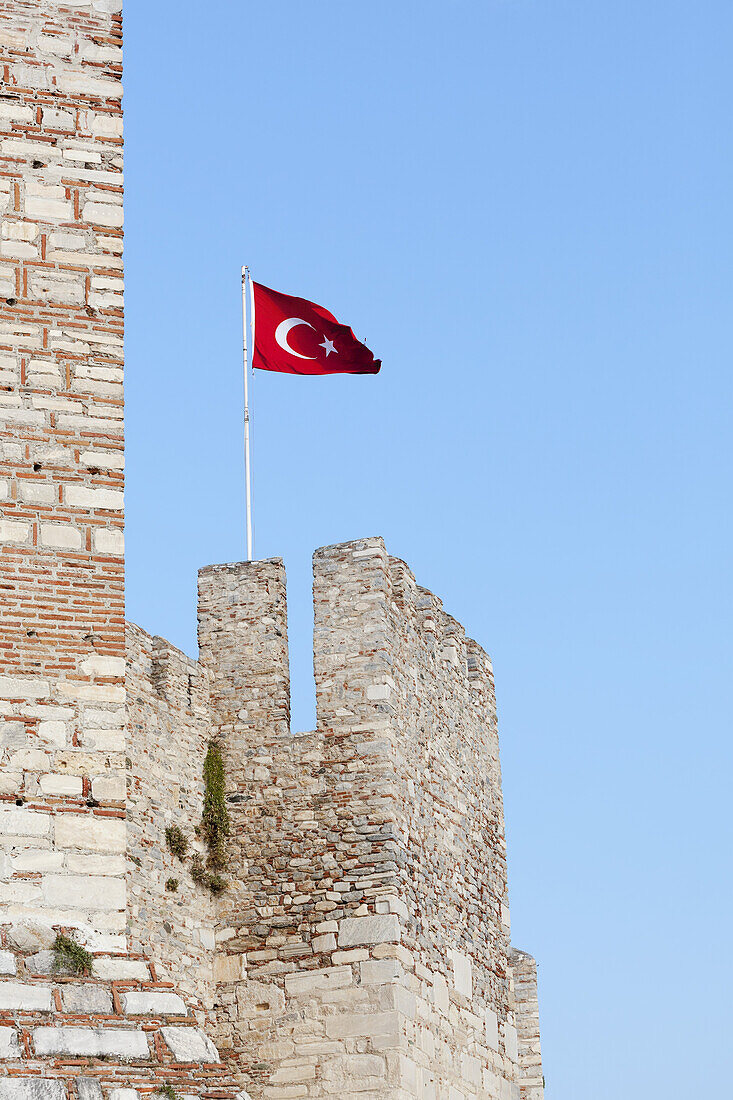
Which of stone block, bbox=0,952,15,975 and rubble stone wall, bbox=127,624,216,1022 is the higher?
rubble stone wall, bbox=127,624,216,1022

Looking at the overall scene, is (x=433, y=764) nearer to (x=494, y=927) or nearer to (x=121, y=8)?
(x=494, y=927)

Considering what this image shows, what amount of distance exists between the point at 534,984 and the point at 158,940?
6217mm

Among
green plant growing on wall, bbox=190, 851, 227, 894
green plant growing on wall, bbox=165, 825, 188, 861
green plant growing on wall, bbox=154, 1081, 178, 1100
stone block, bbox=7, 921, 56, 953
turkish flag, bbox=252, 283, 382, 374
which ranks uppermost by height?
turkish flag, bbox=252, 283, 382, 374

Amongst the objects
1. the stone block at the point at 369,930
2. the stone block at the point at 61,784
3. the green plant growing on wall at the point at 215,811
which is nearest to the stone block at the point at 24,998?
the stone block at the point at 61,784

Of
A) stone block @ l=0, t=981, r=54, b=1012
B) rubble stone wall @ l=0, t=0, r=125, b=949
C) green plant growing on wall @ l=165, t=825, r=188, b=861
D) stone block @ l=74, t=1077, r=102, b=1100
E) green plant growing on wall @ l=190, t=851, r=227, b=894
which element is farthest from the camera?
green plant growing on wall @ l=190, t=851, r=227, b=894

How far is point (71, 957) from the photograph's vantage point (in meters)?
7.34

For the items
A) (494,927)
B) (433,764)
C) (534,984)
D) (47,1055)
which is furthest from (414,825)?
(47,1055)

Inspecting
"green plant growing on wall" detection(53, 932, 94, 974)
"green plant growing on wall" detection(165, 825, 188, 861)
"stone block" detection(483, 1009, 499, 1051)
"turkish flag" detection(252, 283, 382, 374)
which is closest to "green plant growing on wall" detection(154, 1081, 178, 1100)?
"green plant growing on wall" detection(53, 932, 94, 974)

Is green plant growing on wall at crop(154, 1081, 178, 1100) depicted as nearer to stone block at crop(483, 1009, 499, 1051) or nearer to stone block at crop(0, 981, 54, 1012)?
stone block at crop(0, 981, 54, 1012)

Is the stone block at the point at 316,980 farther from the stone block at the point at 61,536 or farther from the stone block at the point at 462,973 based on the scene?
the stone block at the point at 61,536

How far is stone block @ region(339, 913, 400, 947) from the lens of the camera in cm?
1389

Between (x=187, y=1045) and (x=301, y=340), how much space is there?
10.4 metres

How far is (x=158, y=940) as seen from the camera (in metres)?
13.7

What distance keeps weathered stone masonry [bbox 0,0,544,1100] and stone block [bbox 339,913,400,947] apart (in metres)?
0.02
